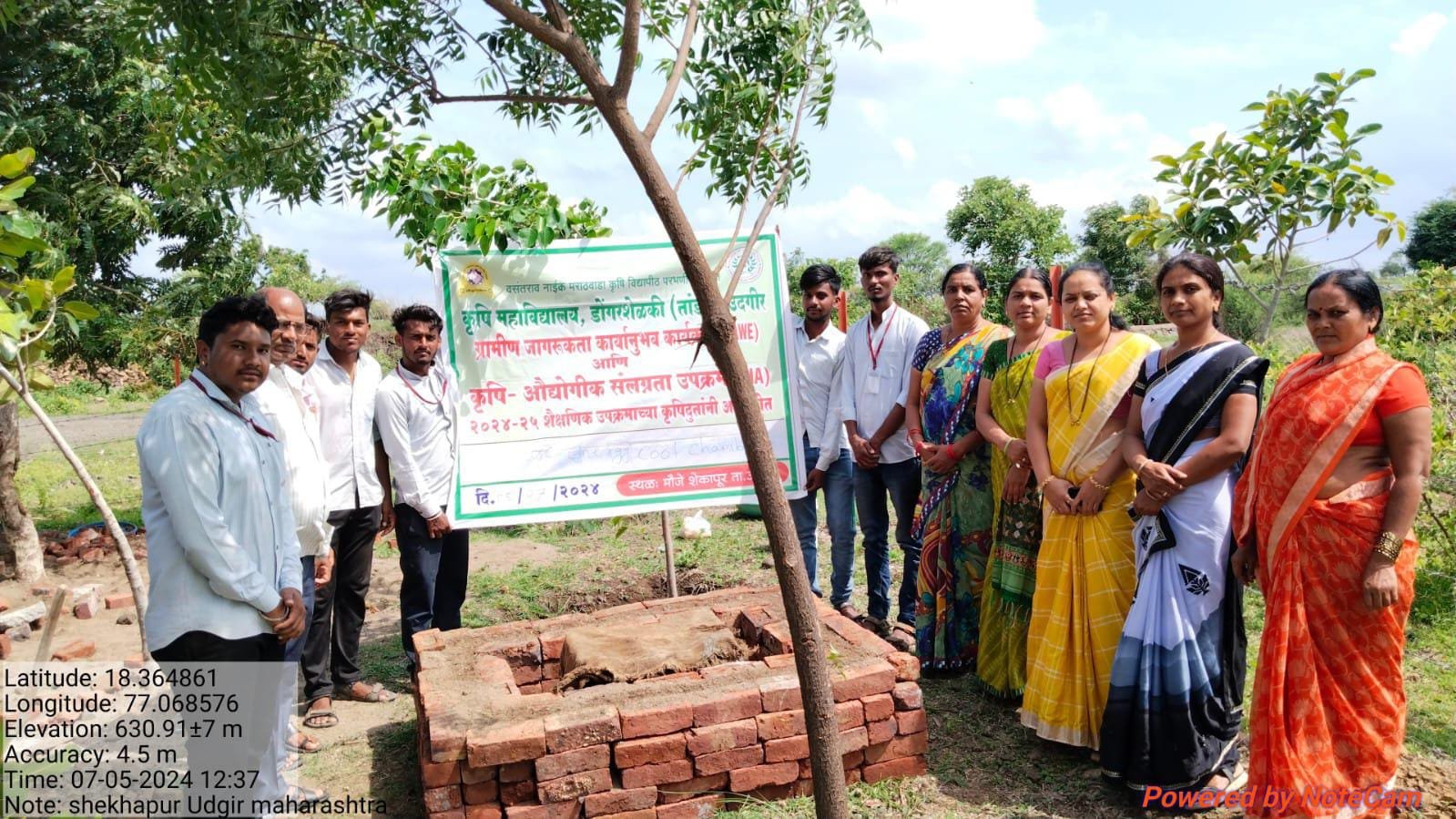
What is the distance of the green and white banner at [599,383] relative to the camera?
4.53m

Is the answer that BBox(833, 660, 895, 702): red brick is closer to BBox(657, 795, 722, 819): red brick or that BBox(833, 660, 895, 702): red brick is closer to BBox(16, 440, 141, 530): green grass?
BBox(657, 795, 722, 819): red brick

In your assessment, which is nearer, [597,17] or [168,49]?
[168,49]

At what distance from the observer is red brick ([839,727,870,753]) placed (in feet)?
11.2

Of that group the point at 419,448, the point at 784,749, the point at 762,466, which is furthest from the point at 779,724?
the point at 419,448

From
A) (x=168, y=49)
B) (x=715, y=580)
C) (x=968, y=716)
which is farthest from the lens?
(x=715, y=580)

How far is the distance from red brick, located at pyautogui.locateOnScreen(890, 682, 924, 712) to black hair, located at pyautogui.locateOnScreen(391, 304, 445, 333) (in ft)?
9.35

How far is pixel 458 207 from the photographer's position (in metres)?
4.71

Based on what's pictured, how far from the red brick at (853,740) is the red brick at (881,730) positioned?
0.02 metres

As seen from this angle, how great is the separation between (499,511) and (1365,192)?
4.03 metres

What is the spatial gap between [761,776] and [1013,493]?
5.70 feet

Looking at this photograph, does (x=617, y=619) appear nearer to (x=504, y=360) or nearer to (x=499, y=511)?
(x=499, y=511)

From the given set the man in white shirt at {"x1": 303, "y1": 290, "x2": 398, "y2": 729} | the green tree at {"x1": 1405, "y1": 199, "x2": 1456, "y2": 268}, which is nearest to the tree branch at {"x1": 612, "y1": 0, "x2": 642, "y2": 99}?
the man in white shirt at {"x1": 303, "y1": 290, "x2": 398, "y2": 729}

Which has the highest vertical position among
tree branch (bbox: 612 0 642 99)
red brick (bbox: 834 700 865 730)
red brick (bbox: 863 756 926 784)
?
tree branch (bbox: 612 0 642 99)

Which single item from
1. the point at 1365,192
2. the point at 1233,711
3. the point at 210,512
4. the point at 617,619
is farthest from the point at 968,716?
the point at 210,512
